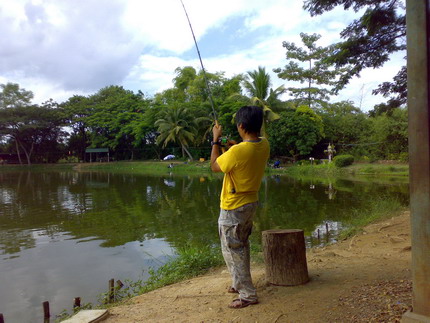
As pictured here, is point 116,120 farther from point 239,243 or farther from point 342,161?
point 239,243

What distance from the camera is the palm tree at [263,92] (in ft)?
79.3

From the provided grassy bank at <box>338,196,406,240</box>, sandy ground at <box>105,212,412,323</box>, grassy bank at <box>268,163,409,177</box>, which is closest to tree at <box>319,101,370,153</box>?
grassy bank at <box>268,163,409,177</box>

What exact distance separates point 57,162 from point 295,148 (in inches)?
1213

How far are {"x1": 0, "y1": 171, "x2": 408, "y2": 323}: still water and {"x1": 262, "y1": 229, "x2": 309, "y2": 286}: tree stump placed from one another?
2.89 meters

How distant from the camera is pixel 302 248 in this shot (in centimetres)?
331

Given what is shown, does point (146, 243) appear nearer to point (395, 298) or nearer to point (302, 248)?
point (302, 248)

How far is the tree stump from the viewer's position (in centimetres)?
322

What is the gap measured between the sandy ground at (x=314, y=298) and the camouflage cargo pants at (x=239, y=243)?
18 cm

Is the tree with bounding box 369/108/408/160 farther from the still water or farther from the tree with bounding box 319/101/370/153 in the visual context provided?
the still water

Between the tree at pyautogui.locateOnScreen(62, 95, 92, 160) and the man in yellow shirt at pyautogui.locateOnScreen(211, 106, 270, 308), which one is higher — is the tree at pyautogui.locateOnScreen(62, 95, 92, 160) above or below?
above

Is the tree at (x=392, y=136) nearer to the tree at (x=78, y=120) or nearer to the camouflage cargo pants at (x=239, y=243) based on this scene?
the camouflage cargo pants at (x=239, y=243)

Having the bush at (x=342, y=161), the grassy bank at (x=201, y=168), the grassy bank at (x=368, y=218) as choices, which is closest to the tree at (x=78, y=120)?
the grassy bank at (x=201, y=168)

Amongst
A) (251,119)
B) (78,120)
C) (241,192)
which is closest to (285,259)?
(241,192)

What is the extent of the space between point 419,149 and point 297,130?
23.5 metres
